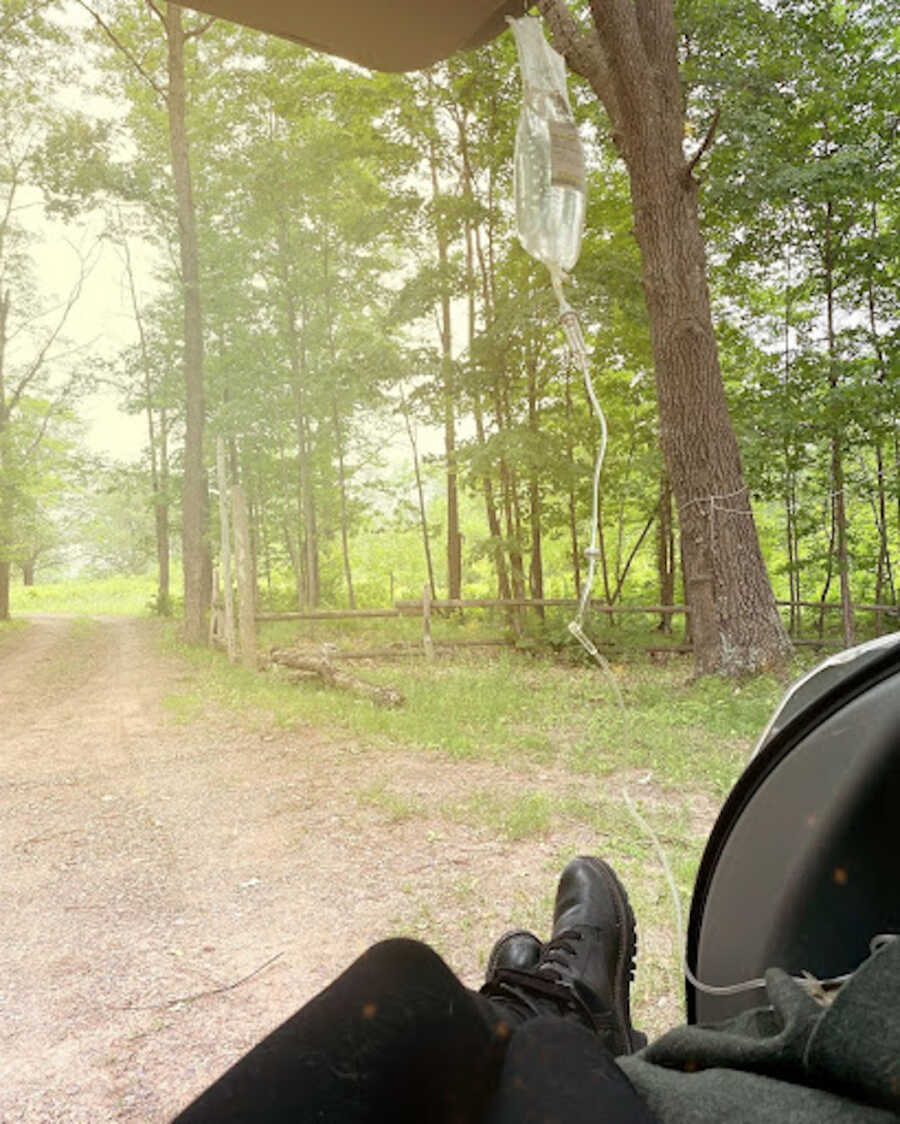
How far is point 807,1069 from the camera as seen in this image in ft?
1.51

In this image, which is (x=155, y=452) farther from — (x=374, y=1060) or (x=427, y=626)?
(x=374, y=1060)

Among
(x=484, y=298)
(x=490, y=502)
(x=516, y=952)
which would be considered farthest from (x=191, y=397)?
(x=516, y=952)

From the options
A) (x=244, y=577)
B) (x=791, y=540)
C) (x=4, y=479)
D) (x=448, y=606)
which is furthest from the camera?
(x=4, y=479)

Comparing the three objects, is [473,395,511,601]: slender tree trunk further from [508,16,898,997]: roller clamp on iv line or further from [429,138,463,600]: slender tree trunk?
[508,16,898,997]: roller clamp on iv line

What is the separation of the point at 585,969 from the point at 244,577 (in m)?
5.21

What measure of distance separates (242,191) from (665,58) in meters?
7.74

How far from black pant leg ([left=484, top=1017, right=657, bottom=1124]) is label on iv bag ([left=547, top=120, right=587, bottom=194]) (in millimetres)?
1412

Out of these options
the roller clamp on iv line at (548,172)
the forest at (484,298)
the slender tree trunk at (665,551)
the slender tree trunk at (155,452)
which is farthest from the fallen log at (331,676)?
the slender tree trunk at (155,452)

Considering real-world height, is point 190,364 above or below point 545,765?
above

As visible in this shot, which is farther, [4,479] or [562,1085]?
[4,479]

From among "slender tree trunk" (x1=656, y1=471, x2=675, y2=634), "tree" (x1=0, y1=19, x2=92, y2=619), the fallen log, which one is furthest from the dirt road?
"tree" (x1=0, y1=19, x2=92, y2=619)

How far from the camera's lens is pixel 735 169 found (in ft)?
18.2

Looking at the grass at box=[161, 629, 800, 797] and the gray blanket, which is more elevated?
the gray blanket

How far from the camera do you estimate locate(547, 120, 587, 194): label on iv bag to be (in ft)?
4.76
